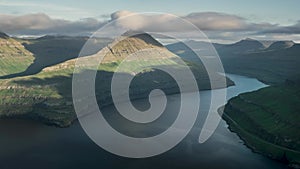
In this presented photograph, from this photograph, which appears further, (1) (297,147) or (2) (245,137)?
(2) (245,137)

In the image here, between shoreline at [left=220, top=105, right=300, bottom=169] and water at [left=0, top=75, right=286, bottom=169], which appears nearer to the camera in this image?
water at [left=0, top=75, right=286, bottom=169]

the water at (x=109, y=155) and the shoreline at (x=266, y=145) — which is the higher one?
the water at (x=109, y=155)

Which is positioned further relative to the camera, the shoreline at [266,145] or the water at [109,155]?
the shoreline at [266,145]

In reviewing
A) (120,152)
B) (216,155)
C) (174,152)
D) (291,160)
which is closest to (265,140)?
(291,160)

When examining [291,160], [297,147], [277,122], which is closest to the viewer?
[291,160]

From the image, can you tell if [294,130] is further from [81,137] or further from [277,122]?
[81,137]

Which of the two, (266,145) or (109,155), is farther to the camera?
(266,145)

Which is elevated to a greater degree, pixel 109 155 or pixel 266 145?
pixel 109 155

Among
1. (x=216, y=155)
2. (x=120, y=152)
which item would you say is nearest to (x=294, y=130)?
(x=216, y=155)

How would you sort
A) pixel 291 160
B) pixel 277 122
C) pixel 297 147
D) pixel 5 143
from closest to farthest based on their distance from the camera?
pixel 291 160, pixel 297 147, pixel 5 143, pixel 277 122

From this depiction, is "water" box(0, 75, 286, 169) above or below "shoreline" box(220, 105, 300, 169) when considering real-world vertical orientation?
above

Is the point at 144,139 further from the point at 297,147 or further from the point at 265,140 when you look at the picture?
the point at 297,147
